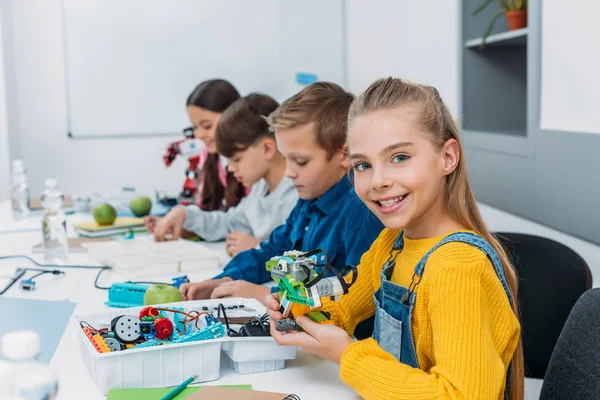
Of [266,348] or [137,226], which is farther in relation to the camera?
[137,226]

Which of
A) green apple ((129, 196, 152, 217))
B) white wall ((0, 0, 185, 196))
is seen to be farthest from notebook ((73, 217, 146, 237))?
white wall ((0, 0, 185, 196))

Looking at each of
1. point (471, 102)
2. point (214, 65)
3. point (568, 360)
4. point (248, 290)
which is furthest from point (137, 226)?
point (214, 65)

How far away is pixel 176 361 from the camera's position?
3.69 ft

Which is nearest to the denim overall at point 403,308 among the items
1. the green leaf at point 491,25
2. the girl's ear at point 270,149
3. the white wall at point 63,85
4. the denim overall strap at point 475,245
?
the denim overall strap at point 475,245

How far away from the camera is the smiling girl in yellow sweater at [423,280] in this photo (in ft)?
3.25

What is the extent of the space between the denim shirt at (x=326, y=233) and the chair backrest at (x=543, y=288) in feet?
1.07

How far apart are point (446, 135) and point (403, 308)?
300mm

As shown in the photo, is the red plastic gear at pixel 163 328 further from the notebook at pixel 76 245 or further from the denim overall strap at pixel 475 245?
the notebook at pixel 76 245

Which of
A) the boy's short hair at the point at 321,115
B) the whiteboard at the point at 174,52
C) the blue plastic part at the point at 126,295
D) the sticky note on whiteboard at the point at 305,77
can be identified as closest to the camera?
the blue plastic part at the point at 126,295

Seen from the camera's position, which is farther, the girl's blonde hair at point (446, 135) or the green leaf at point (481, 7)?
the green leaf at point (481, 7)

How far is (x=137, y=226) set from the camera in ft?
8.80

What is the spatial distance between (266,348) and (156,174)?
359 cm

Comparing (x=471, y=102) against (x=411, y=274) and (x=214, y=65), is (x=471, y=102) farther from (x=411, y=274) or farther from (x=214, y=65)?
(x=214, y=65)

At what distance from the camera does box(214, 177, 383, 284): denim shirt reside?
1577mm
